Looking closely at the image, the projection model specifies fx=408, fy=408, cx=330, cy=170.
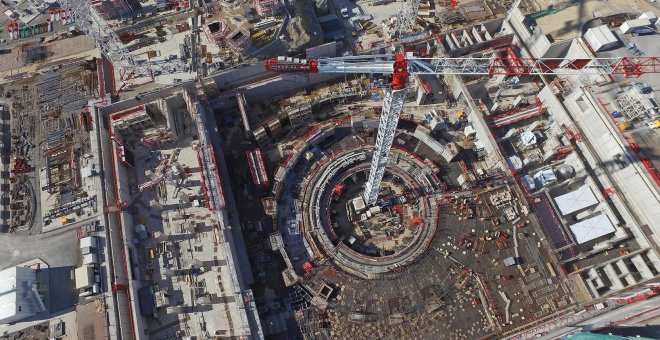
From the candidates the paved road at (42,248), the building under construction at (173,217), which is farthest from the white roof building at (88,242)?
Result: the paved road at (42,248)

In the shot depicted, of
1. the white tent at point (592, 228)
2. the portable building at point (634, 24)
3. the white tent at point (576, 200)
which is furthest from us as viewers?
the portable building at point (634, 24)

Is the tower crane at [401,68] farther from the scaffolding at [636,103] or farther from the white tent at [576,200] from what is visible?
the white tent at [576,200]

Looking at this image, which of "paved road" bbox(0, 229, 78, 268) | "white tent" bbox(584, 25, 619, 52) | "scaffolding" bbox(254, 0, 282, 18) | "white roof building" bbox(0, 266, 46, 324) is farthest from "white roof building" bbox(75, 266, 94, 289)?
"white tent" bbox(584, 25, 619, 52)

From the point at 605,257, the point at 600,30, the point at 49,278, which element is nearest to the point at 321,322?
the point at 49,278

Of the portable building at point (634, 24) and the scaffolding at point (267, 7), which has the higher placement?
the scaffolding at point (267, 7)

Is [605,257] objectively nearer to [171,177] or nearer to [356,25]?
[356,25]

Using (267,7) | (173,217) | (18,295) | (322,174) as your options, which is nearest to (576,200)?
(322,174)

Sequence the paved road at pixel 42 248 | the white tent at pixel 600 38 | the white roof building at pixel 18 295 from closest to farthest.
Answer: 1. the white roof building at pixel 18 295
2. the paved road at pixel 42 248
3. the white tent at pixel 600 38
